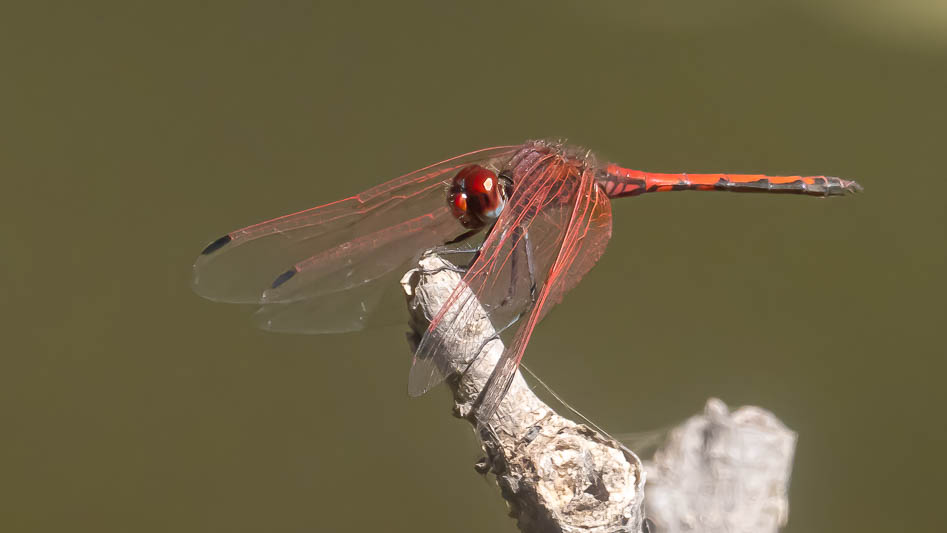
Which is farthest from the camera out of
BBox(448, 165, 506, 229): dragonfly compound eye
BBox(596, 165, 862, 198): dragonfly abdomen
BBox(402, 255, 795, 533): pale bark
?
BBox(596, 165, 862, 198): dragonfly abdomen

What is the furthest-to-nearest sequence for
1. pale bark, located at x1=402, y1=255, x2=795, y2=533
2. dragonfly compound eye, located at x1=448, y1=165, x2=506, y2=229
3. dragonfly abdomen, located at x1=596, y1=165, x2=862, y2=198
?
1. dragonfly abdomen, located at x1=596, y1=165, x2=862, y2=198
2. dragonfly compound eye, located at x1=448, y1=165, x2=506, y2=229
3. pale bark, located at x1=402, y1=255, x2=795, y2=533

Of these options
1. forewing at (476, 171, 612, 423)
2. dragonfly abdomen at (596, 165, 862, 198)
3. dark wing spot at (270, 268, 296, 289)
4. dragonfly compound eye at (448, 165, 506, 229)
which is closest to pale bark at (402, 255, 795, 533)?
forewing at (476, 171, 612, 423)

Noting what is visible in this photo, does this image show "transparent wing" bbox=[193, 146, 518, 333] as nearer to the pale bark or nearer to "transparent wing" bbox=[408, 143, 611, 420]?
"transparent wing" bbox=[408, 143, 611, 420]

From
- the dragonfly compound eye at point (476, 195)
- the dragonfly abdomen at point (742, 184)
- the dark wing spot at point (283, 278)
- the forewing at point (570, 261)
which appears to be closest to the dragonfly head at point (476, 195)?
the dragonfly compound eye at point (476, 195)

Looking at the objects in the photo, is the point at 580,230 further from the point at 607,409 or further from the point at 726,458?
the point at 607,409

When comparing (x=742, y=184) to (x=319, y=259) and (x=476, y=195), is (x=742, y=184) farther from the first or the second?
(x=319, y=259)

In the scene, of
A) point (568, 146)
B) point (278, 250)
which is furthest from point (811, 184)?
point (278, 250)
